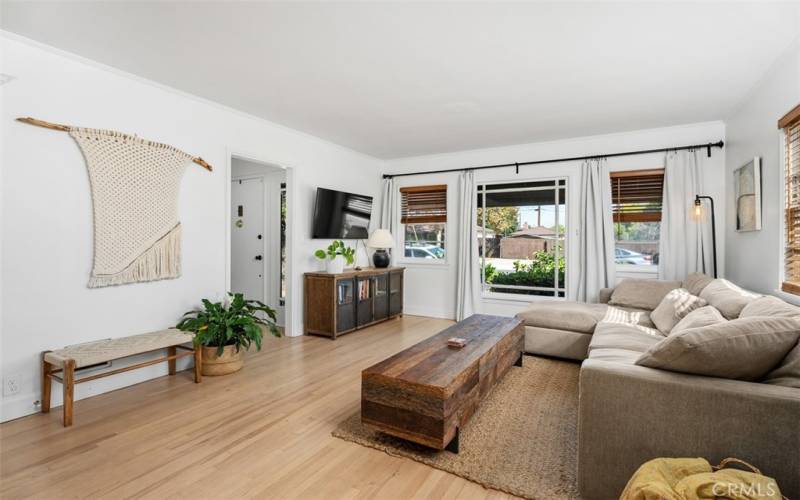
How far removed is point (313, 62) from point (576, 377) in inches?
130

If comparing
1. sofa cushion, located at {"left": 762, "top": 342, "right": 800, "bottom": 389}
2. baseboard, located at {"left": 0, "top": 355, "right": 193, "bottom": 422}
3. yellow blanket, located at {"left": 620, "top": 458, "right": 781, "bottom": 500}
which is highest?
sofa cushion, located at {"left": 762, "top": 342, "right": 800, "bottom": 389}

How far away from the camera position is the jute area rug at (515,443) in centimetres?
188

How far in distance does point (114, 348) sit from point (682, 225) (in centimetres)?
549

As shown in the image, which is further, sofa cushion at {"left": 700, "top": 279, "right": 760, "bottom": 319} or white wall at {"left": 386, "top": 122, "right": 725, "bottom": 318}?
white wall at {"left": 386, "top": 122, "right": 725, "bottom": 318}

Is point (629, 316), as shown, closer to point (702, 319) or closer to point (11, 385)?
point (702, 319)

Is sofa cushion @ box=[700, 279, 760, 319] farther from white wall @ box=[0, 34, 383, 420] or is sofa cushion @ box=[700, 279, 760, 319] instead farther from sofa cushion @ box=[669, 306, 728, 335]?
white wall @ box=[0, 34, 383, 420]

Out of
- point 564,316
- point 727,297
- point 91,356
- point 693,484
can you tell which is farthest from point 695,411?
point 91,356

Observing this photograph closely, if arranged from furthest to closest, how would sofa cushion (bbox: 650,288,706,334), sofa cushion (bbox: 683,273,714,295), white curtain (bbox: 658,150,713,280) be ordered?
1. white curtain (bbox: 658,150,713,280)
2. sofa cushion (bbox: 683,273,714,295)
3. sofa cushion (bbox: 650,288,706,334)

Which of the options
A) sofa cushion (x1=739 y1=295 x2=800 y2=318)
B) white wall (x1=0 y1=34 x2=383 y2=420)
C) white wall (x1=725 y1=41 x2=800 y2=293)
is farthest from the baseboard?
white wall (x1=725 y1=41 x2=800 y2=293)

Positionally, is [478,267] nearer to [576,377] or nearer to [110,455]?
[576,377]

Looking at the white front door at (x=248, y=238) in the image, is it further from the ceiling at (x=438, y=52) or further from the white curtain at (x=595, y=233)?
the white curtain at (x=595, y=233)

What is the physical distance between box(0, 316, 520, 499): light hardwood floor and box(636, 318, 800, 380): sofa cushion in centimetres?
101

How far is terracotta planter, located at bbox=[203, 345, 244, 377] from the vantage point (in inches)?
131

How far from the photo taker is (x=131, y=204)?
309 centimetres
